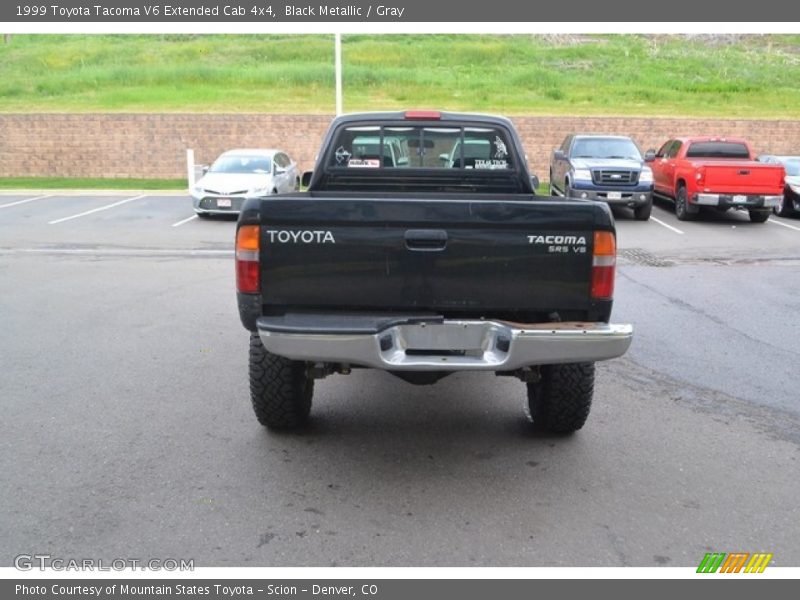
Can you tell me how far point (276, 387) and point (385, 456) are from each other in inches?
31.6

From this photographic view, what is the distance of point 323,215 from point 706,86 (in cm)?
3327

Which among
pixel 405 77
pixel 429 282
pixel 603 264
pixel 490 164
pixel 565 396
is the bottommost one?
pixel 565 396

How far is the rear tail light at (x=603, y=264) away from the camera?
13.6 ft

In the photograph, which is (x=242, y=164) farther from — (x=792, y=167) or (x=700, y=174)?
(x=792, y=167)

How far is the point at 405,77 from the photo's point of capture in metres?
33.2

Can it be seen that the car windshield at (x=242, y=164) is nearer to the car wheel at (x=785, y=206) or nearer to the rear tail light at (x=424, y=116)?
the car wheel at (x=785, y=206)

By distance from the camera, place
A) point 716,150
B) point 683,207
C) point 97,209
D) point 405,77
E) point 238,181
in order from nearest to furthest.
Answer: point 238,181
point 683,207
point 716,150
point 97,209
point 405,77

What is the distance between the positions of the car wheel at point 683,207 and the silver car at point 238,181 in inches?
349

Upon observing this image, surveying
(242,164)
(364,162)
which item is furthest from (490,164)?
(242,164)

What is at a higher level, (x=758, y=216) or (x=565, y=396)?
(x=565, y=396)

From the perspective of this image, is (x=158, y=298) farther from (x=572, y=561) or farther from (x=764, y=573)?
(x=764, y=573)

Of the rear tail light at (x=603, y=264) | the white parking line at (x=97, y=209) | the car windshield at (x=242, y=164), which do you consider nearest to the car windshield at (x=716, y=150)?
the car windshield at (x=242, y=164)

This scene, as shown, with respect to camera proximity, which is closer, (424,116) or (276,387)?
(276,387)

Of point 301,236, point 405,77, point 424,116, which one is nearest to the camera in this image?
point 301,236
